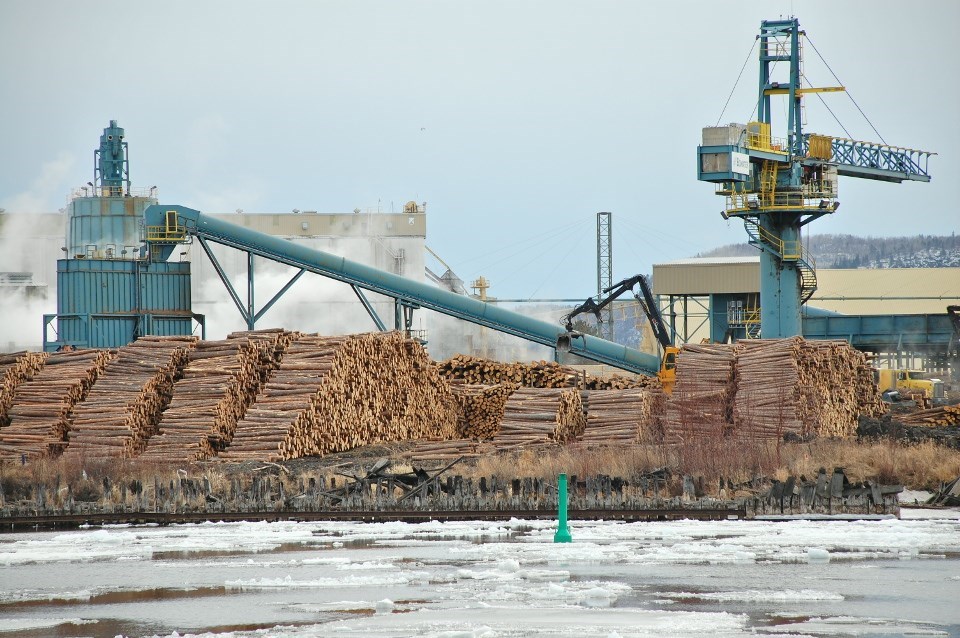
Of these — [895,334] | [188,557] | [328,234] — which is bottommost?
[188,557]

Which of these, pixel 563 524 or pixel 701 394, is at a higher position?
pixel 701 394

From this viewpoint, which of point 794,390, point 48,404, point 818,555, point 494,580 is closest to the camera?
point 494,580

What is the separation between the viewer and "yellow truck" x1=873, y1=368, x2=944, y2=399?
4703 centimetres

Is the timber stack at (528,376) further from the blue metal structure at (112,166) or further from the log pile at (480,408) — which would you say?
the blue metal structure at (112,166)

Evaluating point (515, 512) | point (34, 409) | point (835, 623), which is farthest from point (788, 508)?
point (34, 409)

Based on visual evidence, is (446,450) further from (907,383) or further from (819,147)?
(819,147)

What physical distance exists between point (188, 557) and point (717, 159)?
34.2 m

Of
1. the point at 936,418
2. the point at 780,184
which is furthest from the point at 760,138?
the point at 936,418

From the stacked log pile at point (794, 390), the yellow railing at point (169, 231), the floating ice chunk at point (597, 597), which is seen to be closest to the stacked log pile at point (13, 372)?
the yellow railing at point (169, 231)

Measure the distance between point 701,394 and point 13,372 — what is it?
48.9 feet

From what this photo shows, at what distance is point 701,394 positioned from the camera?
1160 inches

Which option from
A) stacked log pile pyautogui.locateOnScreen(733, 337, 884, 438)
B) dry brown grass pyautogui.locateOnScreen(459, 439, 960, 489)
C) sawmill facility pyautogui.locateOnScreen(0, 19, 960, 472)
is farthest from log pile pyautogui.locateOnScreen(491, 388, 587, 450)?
stacked log pile pyautogui.locateOnScreen(733, 337, 884, 438)

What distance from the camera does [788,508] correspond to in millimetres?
19219

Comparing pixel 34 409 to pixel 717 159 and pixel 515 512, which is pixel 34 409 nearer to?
pixel 515 512
